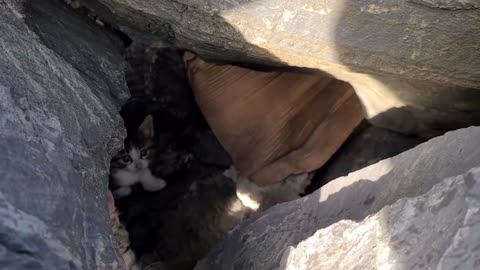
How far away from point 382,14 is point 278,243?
0.48m

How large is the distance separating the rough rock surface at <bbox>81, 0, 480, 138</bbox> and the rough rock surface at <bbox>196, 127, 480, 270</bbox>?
22cm

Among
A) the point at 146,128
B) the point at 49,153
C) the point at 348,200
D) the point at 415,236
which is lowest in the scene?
the point at 146,128

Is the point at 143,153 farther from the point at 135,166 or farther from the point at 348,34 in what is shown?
the point at 348,34

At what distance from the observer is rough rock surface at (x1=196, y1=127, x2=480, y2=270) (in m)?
0.98

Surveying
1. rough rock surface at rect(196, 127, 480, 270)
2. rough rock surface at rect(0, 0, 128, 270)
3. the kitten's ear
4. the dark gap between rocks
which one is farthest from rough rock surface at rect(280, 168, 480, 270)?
the kitten's ear

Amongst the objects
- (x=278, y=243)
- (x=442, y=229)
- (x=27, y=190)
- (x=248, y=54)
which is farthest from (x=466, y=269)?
(x=248, y=54)

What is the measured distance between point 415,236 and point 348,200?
1.07 feet

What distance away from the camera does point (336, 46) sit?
1.21 meters

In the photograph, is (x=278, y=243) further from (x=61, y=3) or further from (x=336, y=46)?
(x=61, y=3)

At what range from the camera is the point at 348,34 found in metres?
1.17

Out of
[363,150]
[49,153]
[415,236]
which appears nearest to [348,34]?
[415,236]

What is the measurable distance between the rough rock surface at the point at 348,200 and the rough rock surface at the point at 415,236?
0.11 metres

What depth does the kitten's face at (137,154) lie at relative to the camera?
6.19 ft

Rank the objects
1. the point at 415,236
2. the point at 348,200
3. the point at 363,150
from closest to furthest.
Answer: the point at 415,236 → the point at 348,200 → the point at 363,150
